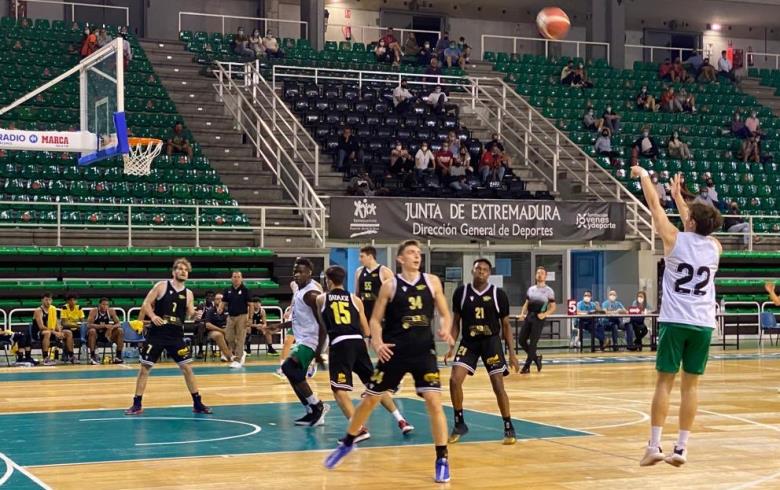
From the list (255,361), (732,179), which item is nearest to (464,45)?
(732,179)

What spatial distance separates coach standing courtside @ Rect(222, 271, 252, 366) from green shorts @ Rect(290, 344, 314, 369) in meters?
9.66

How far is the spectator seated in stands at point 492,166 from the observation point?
32.1 m

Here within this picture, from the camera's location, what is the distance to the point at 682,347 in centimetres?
949

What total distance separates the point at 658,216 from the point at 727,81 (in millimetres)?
35827

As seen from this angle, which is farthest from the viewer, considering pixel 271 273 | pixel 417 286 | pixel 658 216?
pixel 271 273

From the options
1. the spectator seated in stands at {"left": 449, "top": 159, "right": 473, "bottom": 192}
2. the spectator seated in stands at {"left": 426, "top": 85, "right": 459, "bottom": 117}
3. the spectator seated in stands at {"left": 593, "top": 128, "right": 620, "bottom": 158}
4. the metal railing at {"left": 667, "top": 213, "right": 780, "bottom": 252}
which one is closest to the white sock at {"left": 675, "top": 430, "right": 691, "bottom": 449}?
the spectator seated in stands at {"left": 449, "top": 159, "right": 473, "bottom": 192}

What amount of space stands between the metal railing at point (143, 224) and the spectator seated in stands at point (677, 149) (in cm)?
1305

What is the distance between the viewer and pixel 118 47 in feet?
55.8

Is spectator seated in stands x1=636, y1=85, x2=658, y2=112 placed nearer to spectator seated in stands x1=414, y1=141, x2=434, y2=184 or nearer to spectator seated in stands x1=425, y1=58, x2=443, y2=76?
spectator seated in stands x1=425, y1=58, x2=443, y2=76

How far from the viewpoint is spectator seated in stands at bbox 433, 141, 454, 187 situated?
31.6 m

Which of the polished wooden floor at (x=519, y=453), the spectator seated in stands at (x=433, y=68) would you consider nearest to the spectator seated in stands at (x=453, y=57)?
the spectator seated in stands at (x=433, y=68)

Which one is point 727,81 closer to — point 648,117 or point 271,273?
point 648,117

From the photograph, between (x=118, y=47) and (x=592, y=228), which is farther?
(x=592, y=228)

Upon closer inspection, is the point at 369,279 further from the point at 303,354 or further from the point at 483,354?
the point at 483,354
